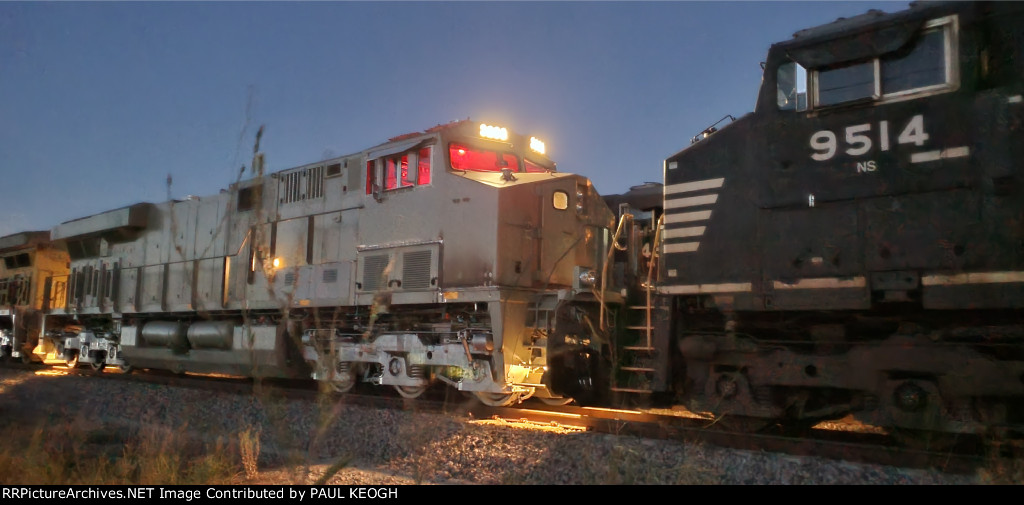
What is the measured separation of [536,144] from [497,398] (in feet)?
12.6

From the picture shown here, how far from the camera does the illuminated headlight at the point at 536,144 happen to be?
32.3ft

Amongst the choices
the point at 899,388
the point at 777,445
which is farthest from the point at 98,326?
the point at 899,388

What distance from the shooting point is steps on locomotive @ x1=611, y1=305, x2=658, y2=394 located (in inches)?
257

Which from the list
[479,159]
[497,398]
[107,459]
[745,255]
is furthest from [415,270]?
[745,255]

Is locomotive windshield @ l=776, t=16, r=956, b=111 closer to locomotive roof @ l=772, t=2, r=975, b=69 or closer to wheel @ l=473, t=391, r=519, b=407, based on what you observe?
locomotive roof @ l=772, t=2, r=975, b=69

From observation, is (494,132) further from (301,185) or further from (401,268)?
(301,185)

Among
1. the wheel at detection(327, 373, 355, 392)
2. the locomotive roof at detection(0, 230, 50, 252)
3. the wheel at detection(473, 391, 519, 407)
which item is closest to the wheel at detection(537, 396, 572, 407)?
the wheel at detection(473, 391, 519, 407)

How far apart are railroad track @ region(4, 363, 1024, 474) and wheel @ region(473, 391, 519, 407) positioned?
11 cm

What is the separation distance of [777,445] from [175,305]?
10892mm

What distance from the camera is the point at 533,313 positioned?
318 inches

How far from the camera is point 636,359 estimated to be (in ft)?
23.4

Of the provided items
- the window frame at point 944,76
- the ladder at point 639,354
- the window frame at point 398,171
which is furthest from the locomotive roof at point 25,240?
the window frame at point 944,76

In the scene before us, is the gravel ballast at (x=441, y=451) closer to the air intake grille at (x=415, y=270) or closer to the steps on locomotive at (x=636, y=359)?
the steps on locomotive at (x=636, y=359)

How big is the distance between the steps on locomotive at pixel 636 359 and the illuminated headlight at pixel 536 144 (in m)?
3.06
